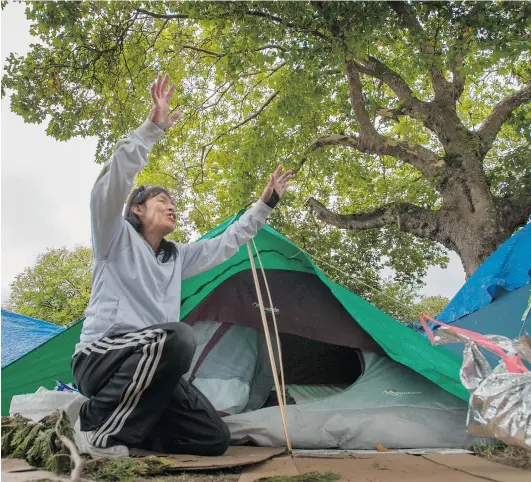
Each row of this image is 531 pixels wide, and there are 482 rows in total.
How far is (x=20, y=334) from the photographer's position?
470 cm

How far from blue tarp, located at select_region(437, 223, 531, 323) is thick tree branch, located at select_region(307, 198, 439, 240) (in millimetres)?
2215

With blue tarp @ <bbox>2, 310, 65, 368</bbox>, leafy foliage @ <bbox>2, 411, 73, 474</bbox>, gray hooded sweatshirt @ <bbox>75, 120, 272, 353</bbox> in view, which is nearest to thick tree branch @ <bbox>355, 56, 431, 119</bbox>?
gray hooded sweatshirt @ <bbox>75, 120, 272, 353</bbox>

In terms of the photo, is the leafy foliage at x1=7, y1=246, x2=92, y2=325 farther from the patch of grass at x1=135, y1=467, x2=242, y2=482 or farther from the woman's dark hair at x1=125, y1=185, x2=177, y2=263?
the patch of grass at x1=135, y1=467, x2=242, y2=482

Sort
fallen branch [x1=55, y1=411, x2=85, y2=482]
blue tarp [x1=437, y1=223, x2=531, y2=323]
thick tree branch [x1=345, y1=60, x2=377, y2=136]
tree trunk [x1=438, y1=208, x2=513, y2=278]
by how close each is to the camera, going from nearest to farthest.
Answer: fallen branch [x1=55, y1=411, x2=85, y2=482] → blue tarp [x1=437, y1=223, x2=531, y2=323] → tree trunk [x1=438, y1=208, x2=513, y2=278] → thick tree branch [x1=345, y1=60, x2=377, y2=136]

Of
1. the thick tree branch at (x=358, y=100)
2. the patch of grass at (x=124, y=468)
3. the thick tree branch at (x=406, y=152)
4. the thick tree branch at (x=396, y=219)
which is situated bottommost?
the patch of grass at (x=124, y=468)

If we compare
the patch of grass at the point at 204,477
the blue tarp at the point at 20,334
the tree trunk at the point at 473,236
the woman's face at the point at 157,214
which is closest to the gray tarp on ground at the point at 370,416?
the patch of grass at the point at 204,477

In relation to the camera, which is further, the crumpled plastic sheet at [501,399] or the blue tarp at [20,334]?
the blue tarp at [20,334]

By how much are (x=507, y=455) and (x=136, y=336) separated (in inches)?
61.4

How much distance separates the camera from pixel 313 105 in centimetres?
641

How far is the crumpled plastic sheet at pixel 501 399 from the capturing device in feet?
5.70

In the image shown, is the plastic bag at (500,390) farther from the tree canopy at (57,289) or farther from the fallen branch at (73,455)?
the tree canopy at (57,289)

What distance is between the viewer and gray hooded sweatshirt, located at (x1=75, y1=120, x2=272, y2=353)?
6.03 ft

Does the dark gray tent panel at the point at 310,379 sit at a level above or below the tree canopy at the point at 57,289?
below

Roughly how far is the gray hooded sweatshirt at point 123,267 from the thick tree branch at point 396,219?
14.1 feet
